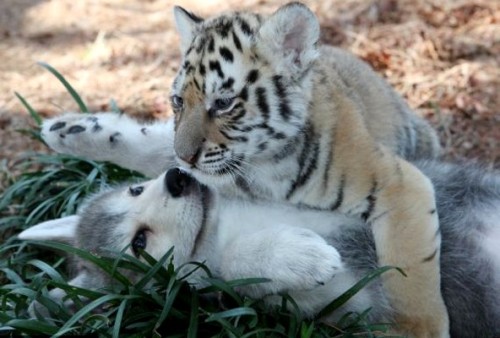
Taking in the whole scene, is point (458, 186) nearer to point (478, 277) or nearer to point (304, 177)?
point (478, 277)

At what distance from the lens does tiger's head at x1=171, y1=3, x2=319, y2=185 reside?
3043 millimetres

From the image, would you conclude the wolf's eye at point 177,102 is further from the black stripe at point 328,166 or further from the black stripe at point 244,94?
the black stripe at point 328,166

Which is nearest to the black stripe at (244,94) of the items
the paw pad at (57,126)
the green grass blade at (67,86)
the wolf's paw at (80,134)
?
the wolf's paw at (80,134)

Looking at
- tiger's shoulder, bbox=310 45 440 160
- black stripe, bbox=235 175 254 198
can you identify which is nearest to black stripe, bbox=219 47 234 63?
tiger's shoulder, bbox=310 45 440 160

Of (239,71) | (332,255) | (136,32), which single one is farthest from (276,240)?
(136,32)

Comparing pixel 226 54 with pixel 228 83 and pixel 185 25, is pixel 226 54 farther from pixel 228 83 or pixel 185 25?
pixel 185 25

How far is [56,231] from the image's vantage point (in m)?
3.73

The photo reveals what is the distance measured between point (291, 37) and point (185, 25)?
1.78 ft

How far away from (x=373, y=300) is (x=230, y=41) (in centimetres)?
117

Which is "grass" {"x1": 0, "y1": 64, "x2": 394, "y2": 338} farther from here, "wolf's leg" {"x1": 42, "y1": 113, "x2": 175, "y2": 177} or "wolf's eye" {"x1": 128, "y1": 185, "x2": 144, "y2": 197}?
"wolf's leg" {"x1": 42, "y1": 113, "x2": 175, "y2": 177}

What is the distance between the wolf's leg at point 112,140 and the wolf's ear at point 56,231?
496 mm

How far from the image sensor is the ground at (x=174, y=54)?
5.19m

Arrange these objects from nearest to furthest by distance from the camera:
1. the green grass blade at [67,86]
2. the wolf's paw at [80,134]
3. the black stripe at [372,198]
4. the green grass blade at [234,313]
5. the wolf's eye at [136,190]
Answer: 1. the green grass blade at [234,313]
2. the black stripe at [372,198]
3. the wolf's eye at [136,190]
4. the wolf's paw at [80,134]
5. the green grass blade at [67,86]

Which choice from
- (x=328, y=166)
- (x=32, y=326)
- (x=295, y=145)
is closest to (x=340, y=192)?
(x=328, y=166)
